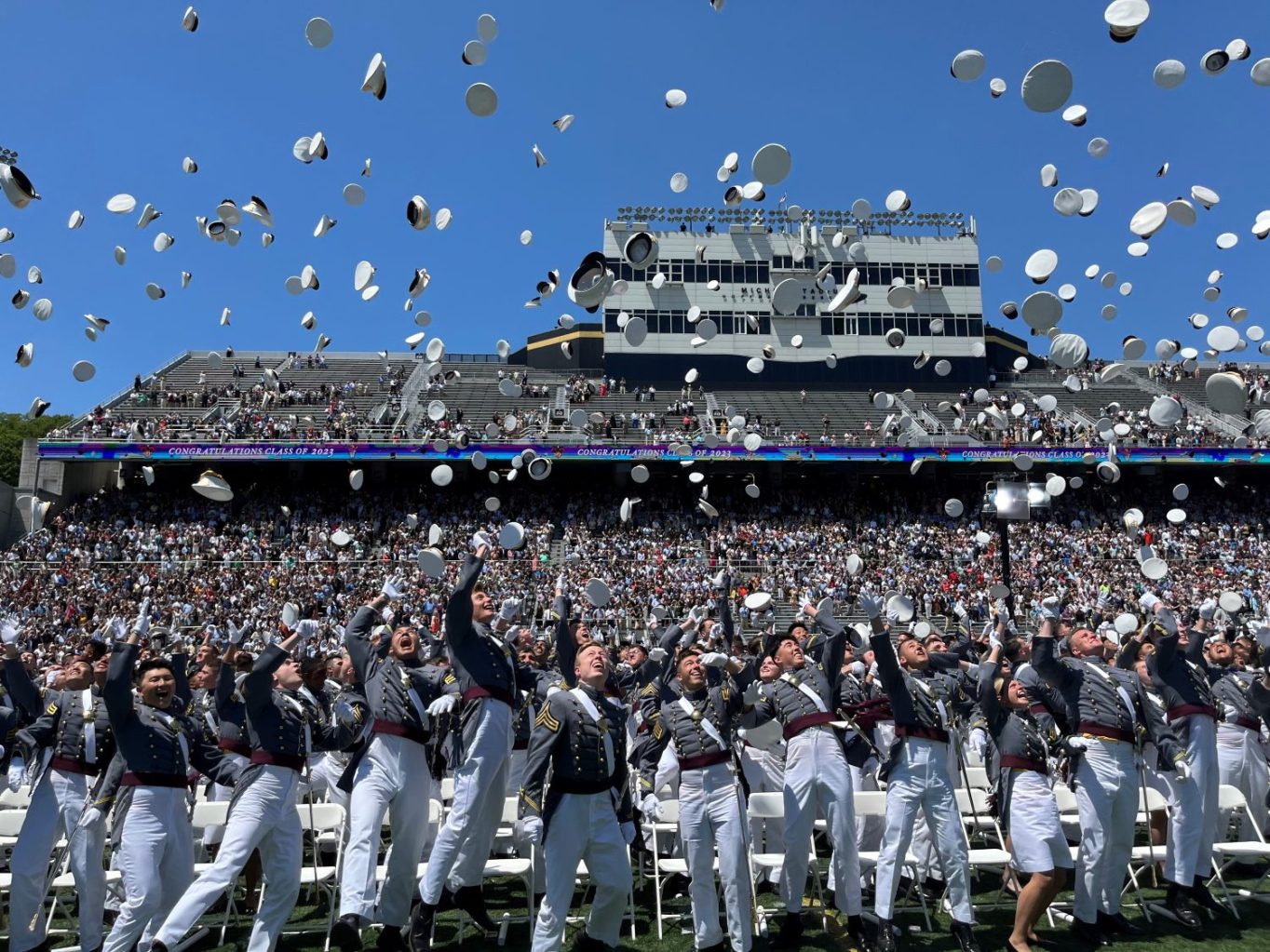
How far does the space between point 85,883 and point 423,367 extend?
42.4m

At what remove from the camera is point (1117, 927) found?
703cm

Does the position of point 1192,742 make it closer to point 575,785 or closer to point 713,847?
point 713,847

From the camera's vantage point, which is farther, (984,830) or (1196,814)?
(984,830)

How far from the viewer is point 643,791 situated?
24.4 feet

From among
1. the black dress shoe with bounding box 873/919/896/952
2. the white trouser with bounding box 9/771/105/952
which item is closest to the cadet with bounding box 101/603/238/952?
the white trouser with bounding box 9/771/105/952

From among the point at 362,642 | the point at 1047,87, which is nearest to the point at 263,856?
the point at 362,642

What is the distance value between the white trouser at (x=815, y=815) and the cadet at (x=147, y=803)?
13.6ft

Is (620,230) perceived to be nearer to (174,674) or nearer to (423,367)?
(423,367)

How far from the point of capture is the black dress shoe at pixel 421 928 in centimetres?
640

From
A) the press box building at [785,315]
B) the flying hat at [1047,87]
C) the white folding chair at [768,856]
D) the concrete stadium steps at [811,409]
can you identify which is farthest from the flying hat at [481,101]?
the press box building at [785,315]

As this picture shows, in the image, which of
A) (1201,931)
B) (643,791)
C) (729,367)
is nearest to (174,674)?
(643,791)

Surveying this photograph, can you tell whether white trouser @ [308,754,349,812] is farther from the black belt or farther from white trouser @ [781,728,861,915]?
white trouser @ [781,728,861,915]

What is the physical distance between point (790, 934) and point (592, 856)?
178cm

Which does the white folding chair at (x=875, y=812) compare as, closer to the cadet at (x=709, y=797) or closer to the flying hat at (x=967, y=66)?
the cadet at (x=709, y=797)
